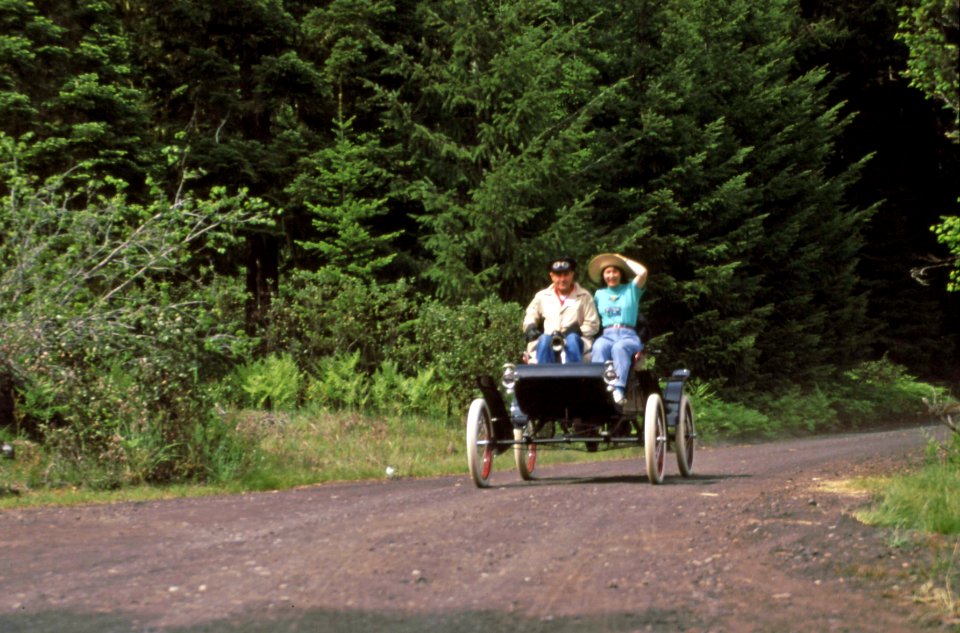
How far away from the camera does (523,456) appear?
1459cm

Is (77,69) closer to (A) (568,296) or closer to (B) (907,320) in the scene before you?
(A) (568,296)

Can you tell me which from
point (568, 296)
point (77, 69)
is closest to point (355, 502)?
point (568, 296)

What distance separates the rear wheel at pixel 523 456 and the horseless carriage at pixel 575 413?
0.01 metres

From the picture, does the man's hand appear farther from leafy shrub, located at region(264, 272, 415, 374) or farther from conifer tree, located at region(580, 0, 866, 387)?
conifer tree, located at region(580, 0, 866, 387)

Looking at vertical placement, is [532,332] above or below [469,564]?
above

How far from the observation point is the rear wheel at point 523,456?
46.0ft

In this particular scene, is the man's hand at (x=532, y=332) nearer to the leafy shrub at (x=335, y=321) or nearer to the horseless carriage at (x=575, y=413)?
the horseless carriage at (x=575, y=413)

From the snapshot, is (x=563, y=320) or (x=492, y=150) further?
(x=492, y=150)

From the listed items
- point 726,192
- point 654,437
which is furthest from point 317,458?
point 726,192

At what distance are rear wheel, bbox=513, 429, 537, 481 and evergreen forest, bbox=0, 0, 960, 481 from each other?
1717mm

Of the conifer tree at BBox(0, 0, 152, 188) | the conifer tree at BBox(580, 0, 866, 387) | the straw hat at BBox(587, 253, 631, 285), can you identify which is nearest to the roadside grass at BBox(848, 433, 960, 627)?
the straw hat at BBox(587, 253, 631, 285)

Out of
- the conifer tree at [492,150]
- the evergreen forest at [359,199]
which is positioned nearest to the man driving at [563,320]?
the evergreen forest at [359,199]

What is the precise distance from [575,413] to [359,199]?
34.7ft

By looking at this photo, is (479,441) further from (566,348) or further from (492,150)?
(492,150)
